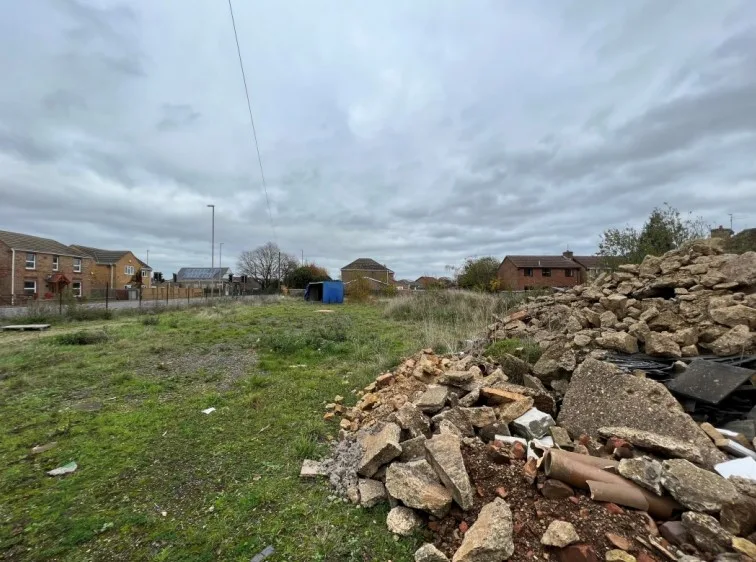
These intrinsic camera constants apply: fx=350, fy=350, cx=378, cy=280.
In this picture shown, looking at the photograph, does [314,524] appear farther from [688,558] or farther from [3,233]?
[3,233]

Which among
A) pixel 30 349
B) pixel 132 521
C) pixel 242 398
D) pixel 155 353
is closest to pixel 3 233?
pixel 30 349

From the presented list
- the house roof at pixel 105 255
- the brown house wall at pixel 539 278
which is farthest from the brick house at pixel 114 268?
the brown house wall at pixel 539 278

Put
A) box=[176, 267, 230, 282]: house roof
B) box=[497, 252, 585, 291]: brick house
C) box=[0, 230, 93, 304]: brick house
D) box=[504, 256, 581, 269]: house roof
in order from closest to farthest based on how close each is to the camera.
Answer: box=[0, 230, 93, 304]: brick house
box=[497, 252, 585, 291]: brick house
box=[504, 256, 581, 269]: house roof
box=[176, 267, 230, 282]: house roof

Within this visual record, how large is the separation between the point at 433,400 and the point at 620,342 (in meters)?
2.45

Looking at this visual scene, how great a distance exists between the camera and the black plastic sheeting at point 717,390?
10.1 feet

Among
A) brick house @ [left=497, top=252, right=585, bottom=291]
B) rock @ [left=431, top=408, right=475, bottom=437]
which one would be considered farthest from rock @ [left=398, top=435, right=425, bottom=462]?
brick house @ [left=497, top=252, right=585, bottom=291]

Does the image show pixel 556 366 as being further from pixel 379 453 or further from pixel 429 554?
pixel 429 554

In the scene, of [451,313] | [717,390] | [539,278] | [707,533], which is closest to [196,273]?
[539,278]

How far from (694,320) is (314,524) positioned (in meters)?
4.98

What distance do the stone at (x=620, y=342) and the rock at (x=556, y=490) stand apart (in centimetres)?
261

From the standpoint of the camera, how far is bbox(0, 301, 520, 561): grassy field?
2389 mm

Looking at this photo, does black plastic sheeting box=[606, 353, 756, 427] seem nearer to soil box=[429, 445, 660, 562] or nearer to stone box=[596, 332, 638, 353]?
stone box=[596, 332, 638, 353]

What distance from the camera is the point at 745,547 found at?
183 cm

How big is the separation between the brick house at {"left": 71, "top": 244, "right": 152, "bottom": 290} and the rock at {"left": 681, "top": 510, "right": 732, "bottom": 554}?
173 feet
